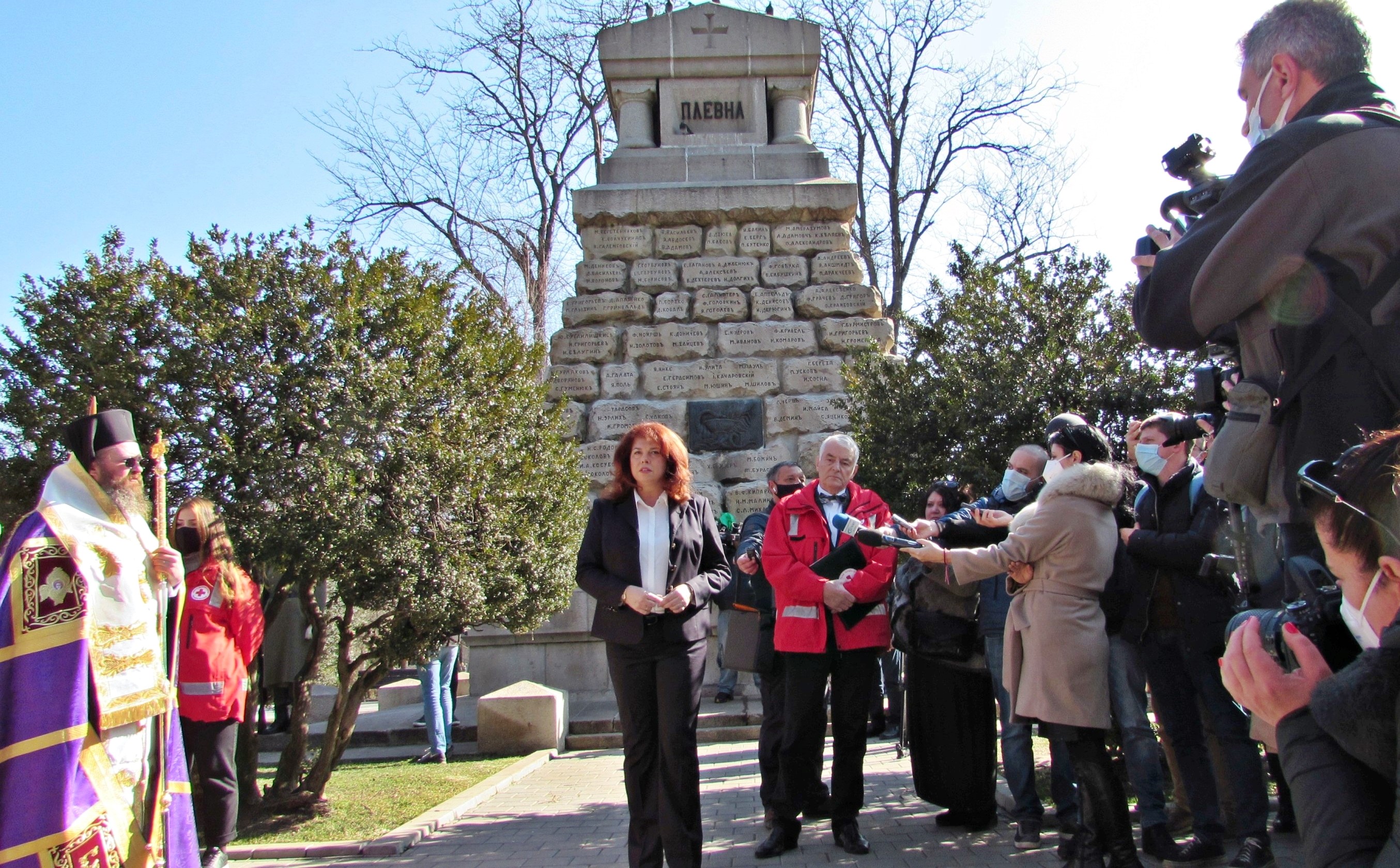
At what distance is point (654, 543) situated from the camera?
15.9ft

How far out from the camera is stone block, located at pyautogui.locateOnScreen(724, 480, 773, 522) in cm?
1058

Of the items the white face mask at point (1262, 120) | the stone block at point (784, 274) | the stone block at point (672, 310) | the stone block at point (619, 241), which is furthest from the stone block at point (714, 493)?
the white face mask at point (1262, 120)

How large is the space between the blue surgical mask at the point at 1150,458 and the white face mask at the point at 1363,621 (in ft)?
10.8

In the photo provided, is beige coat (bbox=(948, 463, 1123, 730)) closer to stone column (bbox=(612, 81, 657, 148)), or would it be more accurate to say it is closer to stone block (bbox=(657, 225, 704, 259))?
stone block (bbox=(657, 225, 704, 259))

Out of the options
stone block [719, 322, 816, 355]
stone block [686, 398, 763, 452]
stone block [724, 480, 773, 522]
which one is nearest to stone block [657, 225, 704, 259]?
stone block [719, 322, 816, 355]

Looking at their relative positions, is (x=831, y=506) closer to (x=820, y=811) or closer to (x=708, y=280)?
(x=820, y=811)

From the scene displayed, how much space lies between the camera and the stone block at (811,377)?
11.0m

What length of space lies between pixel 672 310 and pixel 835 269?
5.86ft

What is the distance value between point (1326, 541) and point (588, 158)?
72.8 feet

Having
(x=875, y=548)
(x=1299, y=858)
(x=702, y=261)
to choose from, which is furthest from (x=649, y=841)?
(x=702, y=261)

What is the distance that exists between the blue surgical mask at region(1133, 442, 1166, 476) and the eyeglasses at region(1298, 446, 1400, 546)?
3.22m

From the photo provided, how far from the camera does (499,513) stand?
A: 685 cm

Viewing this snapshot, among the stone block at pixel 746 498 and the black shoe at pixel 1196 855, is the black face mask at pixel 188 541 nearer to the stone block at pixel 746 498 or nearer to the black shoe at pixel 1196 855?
the black shoe at pixel 1196 855

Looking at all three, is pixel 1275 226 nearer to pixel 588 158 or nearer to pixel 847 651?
pixel 847 651
